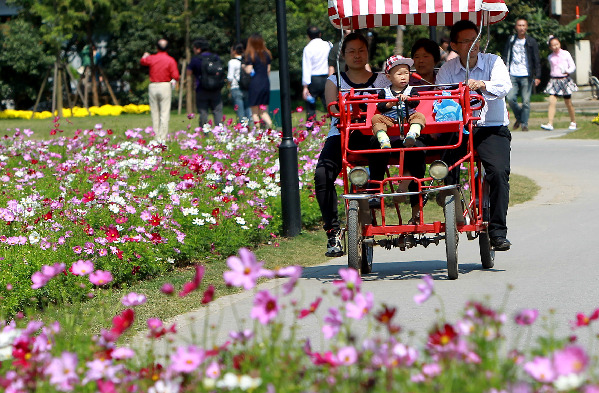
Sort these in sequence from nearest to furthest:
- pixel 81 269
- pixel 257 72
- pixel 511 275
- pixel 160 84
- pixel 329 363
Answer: pixel 329 363 < pixel 81 269 < pixel 511 275 < pixel 257 72 < pixel 160 84

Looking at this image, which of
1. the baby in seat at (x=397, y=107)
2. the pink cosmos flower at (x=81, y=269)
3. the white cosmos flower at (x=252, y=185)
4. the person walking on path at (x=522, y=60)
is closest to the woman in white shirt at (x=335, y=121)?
the baby in seat at (x=397, y=107)

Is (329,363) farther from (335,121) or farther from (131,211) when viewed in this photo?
(131,211)

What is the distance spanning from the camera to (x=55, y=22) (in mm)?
37250

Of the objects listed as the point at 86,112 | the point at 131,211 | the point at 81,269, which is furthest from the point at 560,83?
the point at 86,112

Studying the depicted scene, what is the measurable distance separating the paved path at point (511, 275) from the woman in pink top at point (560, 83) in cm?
817

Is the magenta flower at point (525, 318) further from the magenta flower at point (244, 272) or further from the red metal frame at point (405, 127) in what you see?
the red metal frame at point (405, 127)

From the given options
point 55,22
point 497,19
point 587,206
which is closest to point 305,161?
point 587,206

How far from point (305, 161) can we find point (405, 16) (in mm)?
3798

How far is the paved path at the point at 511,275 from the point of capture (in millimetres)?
6641

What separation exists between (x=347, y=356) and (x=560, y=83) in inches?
746

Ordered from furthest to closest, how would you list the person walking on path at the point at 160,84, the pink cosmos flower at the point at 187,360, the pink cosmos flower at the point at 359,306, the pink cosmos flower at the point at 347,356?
the person walking on path at the point at 160,84, the pink cosmos flower at the point at 359,306, the pink cosmos flower at the point at 187,360, the pink cosmos flower at the point at 347,356

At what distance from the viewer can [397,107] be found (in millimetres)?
7914

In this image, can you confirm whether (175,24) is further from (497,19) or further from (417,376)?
(417,376)

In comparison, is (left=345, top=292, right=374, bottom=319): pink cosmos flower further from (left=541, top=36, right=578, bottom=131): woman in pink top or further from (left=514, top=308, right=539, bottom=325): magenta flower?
(left=541, top=36, right=578, bottom=131): woman in pink top
